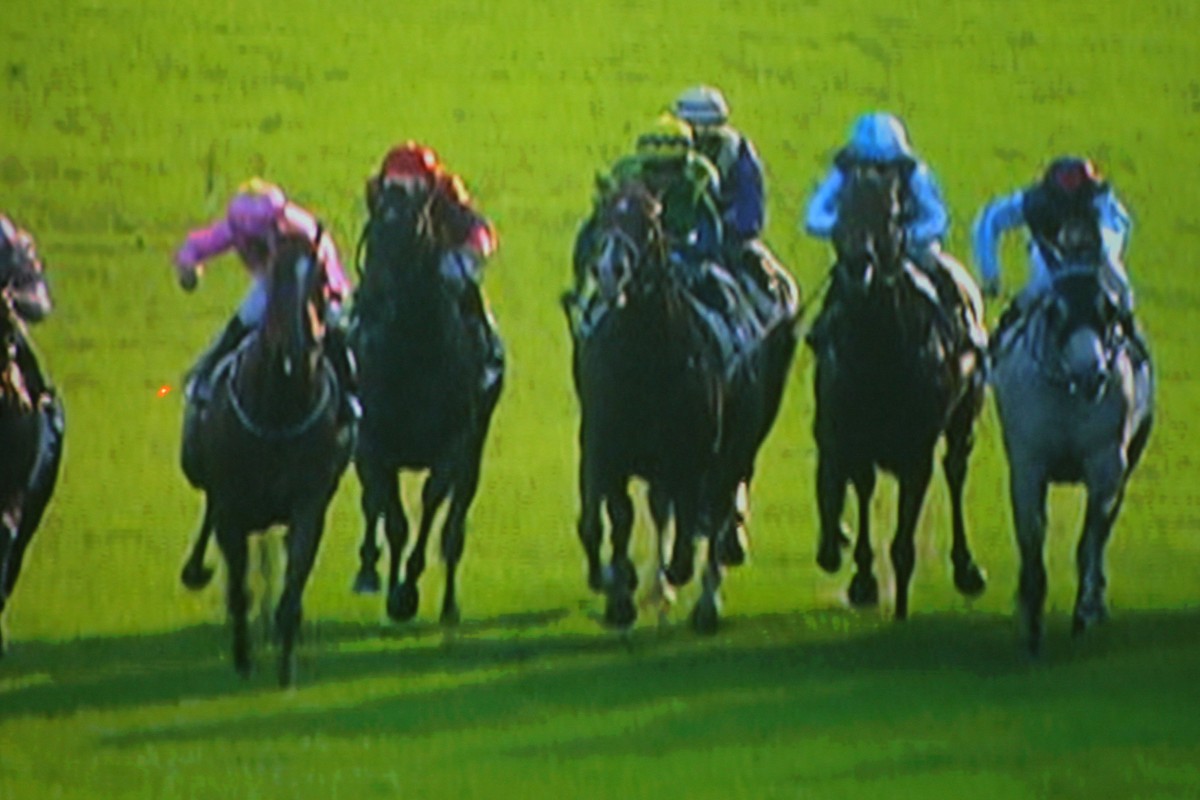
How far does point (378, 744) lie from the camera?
848 centimetres

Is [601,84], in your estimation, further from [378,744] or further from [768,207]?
[378,744]

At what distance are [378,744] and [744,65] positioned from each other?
1739 mm

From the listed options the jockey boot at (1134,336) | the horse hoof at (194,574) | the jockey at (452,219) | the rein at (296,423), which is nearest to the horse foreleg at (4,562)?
the horse hoof at (194,574)

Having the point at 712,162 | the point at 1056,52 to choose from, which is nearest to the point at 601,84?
the point at 712,162

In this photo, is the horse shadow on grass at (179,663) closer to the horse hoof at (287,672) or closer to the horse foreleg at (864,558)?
the horse hoof at (287,672)

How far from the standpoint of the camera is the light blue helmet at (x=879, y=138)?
878 cm

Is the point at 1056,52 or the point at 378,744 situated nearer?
the point at 378,744

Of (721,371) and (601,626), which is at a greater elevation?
(721,371)

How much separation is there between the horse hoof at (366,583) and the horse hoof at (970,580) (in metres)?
1.30

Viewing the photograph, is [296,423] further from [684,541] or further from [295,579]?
[684,541]

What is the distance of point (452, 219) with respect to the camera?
8680 mm

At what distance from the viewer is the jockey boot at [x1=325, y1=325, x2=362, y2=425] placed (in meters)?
8.48

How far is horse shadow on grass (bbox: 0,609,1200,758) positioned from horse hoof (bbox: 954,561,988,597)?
8 centimetres

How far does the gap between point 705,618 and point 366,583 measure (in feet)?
2.48
